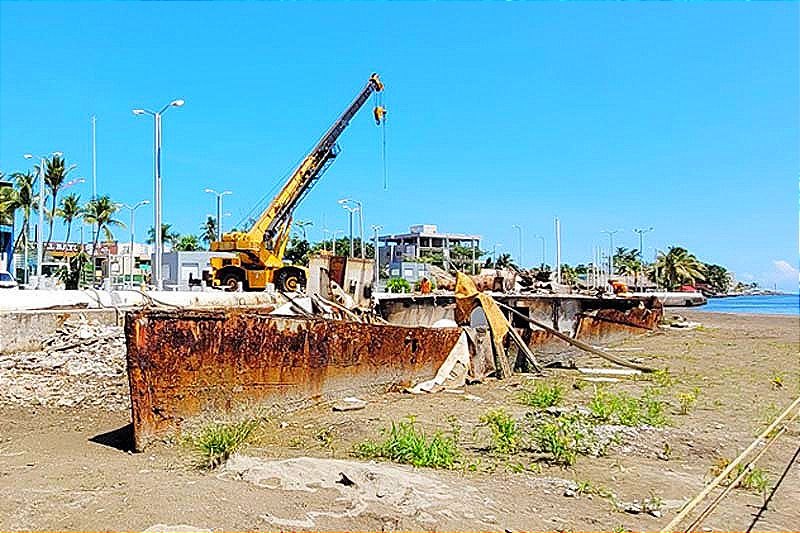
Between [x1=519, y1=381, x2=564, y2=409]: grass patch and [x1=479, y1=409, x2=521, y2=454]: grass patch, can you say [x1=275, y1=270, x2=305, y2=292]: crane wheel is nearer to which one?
[x1=519, y1=381, x2=564, y2=409]: grass patch

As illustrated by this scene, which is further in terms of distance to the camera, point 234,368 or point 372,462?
point 234,368

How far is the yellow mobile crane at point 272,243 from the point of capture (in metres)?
29.6

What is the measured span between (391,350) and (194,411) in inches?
171

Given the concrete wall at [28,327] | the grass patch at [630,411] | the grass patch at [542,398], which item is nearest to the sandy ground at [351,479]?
the grass patch at [630,411]

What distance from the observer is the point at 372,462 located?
723 cm

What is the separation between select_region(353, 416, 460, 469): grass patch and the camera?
7.21 meters

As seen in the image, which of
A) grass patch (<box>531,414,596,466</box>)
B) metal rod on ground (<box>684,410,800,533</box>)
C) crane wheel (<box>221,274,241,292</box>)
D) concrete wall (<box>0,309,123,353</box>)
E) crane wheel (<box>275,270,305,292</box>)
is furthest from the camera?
crane wheel (<box>275,270,305,292</box>)

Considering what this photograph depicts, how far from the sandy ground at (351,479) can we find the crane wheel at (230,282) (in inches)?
728

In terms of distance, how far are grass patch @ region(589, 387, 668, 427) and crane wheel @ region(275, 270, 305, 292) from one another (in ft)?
62.8

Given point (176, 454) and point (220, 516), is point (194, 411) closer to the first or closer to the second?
point (176, 454)

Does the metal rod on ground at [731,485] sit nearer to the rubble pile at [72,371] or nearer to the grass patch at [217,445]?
the grass patch at [217,445]

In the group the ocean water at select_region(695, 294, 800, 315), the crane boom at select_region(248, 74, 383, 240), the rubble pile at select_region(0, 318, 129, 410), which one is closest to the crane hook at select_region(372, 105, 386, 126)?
the crane boom at select_region(248, 74, 383, 240)

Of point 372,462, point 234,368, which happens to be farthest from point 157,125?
point 372,462

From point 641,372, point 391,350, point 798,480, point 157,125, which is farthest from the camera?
point 157,125
